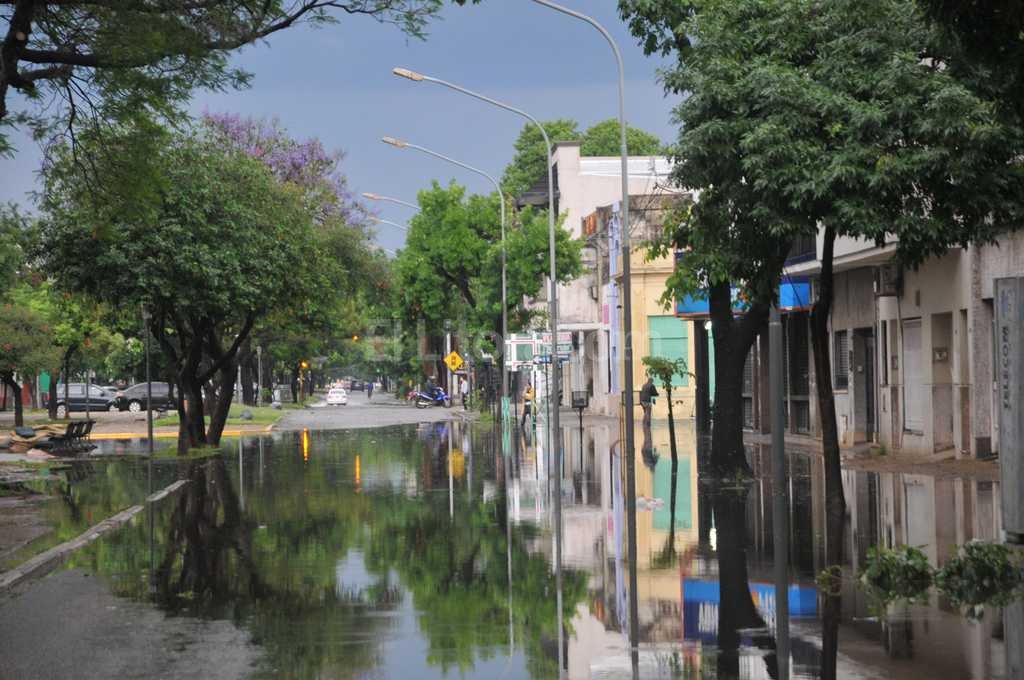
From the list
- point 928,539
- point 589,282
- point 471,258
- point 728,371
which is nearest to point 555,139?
point 589,282

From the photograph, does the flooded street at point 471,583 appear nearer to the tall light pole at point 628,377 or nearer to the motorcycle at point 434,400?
the tall light pole at point 628,377

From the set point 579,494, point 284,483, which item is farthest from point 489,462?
point 579,494

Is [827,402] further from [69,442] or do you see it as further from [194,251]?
[69,442]

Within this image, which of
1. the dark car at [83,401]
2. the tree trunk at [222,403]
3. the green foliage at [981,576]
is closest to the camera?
the green foliage at [981,576]

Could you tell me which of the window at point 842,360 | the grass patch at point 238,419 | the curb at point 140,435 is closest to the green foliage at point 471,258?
the grass patch at point 238,419

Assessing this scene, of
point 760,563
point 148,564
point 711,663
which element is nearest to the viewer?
point 711,663

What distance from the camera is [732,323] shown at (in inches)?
918

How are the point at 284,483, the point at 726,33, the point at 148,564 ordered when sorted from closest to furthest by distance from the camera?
the point at 148,564 < the point at 726,33 < the point at 284,483

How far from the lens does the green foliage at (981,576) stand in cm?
1180

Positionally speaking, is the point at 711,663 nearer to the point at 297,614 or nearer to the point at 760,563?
the point at 297,614

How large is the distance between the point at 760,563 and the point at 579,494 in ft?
29.4

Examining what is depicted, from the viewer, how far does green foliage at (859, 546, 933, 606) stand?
12352 millimetres

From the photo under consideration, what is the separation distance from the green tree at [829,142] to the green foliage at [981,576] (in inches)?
94.6

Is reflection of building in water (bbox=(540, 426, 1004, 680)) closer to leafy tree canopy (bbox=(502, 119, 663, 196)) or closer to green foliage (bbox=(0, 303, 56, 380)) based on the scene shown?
green foliage (bbox=(0, 303, 56, 380))
